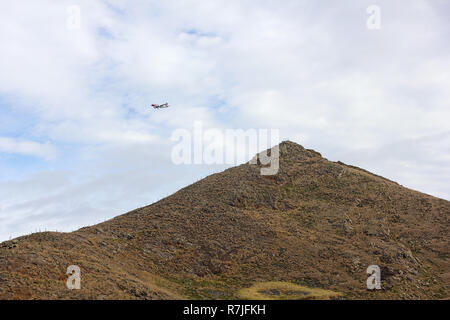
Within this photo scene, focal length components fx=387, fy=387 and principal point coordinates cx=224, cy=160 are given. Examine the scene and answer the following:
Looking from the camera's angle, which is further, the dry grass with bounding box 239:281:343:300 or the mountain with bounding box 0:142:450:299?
A: the dry grass with bounding box 239:281:343:300

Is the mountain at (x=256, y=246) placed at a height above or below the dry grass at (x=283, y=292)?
above

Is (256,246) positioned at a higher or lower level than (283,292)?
higher

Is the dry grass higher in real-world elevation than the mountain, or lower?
lower

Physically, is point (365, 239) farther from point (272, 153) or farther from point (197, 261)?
point (272, 153)

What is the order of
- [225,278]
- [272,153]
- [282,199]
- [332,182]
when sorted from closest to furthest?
1. [225,278]
2. [282,199]
3. [332,182]
4. [272,153]

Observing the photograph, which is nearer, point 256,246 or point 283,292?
point 283,292

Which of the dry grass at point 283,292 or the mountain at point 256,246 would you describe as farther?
the dry grass at point 283,292

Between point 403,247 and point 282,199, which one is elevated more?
point 282,199
